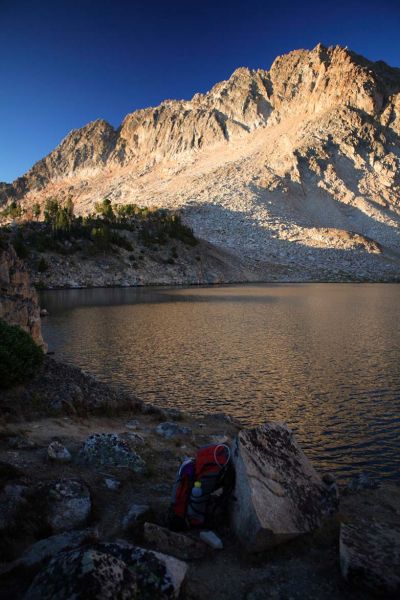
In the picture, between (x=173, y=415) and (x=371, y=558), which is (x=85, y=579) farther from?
(x=173, y=415)

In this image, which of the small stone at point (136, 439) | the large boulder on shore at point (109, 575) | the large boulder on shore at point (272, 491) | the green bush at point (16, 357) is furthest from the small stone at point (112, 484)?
the green bush at point (16, 357)

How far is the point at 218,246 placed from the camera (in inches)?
5354

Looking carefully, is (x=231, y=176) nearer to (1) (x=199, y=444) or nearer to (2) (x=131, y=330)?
(2) (x=131, y=330)

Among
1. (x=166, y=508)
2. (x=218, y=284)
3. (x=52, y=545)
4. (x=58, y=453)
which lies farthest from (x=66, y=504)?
(x=218, y=284)

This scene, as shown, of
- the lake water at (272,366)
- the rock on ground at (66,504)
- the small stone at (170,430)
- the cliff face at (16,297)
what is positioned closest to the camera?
the rock on ground at (66,504)

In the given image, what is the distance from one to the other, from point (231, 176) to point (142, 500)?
609 ft

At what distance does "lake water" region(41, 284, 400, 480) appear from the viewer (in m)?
15.3

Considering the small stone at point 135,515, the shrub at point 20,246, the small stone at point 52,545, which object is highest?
the shrub at point 20,246

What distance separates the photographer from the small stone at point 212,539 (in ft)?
23.2

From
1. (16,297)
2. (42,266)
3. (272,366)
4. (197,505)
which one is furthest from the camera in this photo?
(42,266)

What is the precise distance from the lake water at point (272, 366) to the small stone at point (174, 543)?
6.48 m

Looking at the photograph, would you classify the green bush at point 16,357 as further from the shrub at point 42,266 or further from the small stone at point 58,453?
the shrub at point 42,266

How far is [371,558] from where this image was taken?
6.34 meters

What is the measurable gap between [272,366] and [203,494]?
57.3 ft
